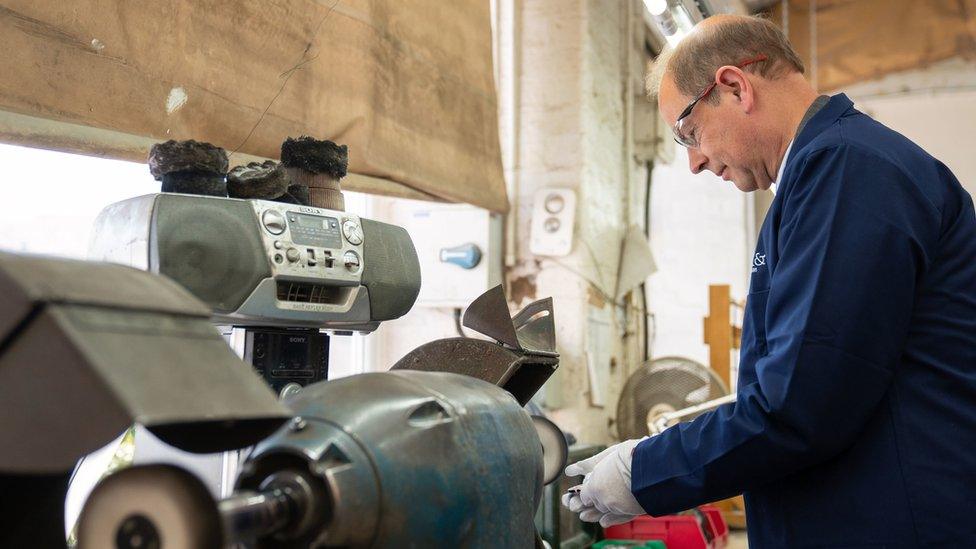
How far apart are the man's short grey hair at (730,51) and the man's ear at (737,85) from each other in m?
0.02

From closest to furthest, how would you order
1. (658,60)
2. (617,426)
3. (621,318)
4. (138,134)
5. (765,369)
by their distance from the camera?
(765,369) < (658,60) < (138,134) < (617,426) < (621,318)

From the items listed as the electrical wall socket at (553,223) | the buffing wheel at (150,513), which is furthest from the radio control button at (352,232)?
the electrical wall socket at (553,223)

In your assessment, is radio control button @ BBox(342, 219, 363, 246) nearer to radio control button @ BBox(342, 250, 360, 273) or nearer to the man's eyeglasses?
radio control button @ BBox(342, 250, 360, 273)

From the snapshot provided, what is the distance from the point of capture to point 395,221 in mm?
3363

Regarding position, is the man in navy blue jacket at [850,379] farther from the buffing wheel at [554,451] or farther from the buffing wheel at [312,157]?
the buffing wheel at [312,157]

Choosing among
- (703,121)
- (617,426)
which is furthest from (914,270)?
(617,426)

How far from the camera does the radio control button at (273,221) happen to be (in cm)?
122

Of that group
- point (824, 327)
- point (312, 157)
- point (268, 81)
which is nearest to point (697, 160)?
Result: point (824, 327)

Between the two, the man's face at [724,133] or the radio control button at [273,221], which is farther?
the man's face at [724,133]

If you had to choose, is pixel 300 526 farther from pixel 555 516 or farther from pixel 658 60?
pixel 555 516

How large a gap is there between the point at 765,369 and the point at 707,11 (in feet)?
7.38

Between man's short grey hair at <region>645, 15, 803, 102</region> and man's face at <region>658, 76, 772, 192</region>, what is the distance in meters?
0.02

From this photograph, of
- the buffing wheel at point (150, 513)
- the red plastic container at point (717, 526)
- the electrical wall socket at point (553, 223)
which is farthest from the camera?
the electrical wall socket at point (553, 223)

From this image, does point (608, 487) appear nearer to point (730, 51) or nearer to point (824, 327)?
point (824, 327)
